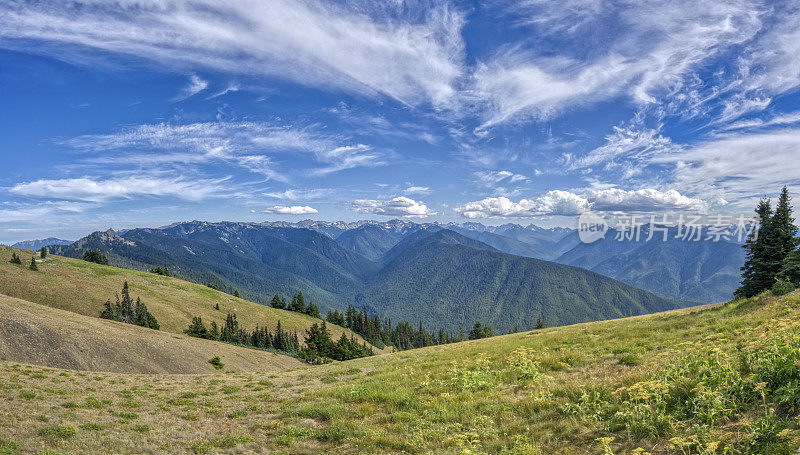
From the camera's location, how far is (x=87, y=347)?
3042 cm

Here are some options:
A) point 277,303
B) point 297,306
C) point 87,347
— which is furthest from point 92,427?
point 297,306

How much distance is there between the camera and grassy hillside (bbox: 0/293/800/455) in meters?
6.61

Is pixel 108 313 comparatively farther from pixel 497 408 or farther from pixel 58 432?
pixel 497 408

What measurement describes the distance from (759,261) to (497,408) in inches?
1309

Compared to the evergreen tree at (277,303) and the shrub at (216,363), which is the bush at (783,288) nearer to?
the shrub at (216,363)

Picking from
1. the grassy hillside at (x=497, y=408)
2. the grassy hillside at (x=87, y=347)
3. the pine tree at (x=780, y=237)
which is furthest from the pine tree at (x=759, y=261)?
the grassy hillside at (x=87, y=347)

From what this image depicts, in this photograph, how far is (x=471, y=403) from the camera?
1048 centimetres

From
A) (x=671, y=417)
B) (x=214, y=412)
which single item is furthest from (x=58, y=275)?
(x=671, y=417)

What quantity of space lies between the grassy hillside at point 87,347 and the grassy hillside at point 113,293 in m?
33.4

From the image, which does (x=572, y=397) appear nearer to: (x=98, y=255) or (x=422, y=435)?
(x=422, y=435)

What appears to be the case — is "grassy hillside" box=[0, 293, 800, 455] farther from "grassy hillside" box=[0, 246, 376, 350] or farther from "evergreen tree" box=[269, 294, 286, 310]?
"evergreen tree" box=[269, 294, 286, 310]

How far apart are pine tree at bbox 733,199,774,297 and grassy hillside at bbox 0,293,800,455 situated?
553 inches

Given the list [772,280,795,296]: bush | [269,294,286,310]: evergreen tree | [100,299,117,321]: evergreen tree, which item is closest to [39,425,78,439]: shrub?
[772,280,795,296]: bush

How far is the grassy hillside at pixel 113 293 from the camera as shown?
6103 centimetres
